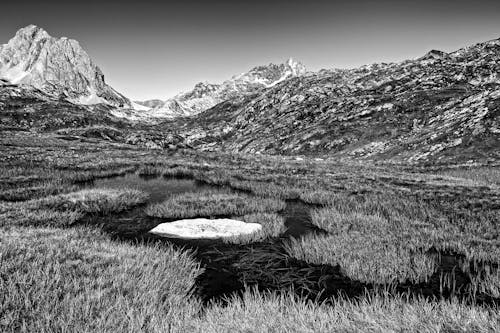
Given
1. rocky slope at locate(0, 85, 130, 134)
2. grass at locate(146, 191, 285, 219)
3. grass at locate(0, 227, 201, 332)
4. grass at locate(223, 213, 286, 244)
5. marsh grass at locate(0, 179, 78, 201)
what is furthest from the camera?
rocky slope at locate(0, 85, 130, 134)

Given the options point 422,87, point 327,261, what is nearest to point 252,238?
point 327,261

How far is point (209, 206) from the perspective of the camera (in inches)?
503

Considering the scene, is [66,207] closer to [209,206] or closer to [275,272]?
[209,206]

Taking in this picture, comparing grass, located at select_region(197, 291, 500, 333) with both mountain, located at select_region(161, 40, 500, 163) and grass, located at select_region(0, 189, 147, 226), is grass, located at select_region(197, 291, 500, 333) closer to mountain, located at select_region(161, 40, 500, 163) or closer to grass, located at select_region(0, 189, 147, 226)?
grass, located at select_region(0, 189, 147, 226)

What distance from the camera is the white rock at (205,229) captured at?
9.02m

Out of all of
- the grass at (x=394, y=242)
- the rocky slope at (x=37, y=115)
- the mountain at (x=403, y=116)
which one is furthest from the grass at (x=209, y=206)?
the rocky slope at (x=37, y=115)

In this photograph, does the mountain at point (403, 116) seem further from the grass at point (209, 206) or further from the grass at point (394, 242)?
→ the grass at point (209, 206)

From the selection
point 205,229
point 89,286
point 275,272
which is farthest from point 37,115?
point 275,272

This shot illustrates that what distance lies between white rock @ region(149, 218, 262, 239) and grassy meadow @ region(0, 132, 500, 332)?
65 cm

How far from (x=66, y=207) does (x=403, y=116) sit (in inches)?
3325

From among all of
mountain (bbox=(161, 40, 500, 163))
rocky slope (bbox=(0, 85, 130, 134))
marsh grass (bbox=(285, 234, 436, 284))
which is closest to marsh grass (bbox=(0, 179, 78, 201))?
marsh grass (bbox=(285, 234, 436, 284))

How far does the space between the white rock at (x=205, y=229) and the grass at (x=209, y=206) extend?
1.85m

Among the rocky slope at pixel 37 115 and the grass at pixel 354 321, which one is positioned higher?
the rocky slope at pixel 37 115

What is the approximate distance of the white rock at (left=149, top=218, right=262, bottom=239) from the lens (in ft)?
29.6
